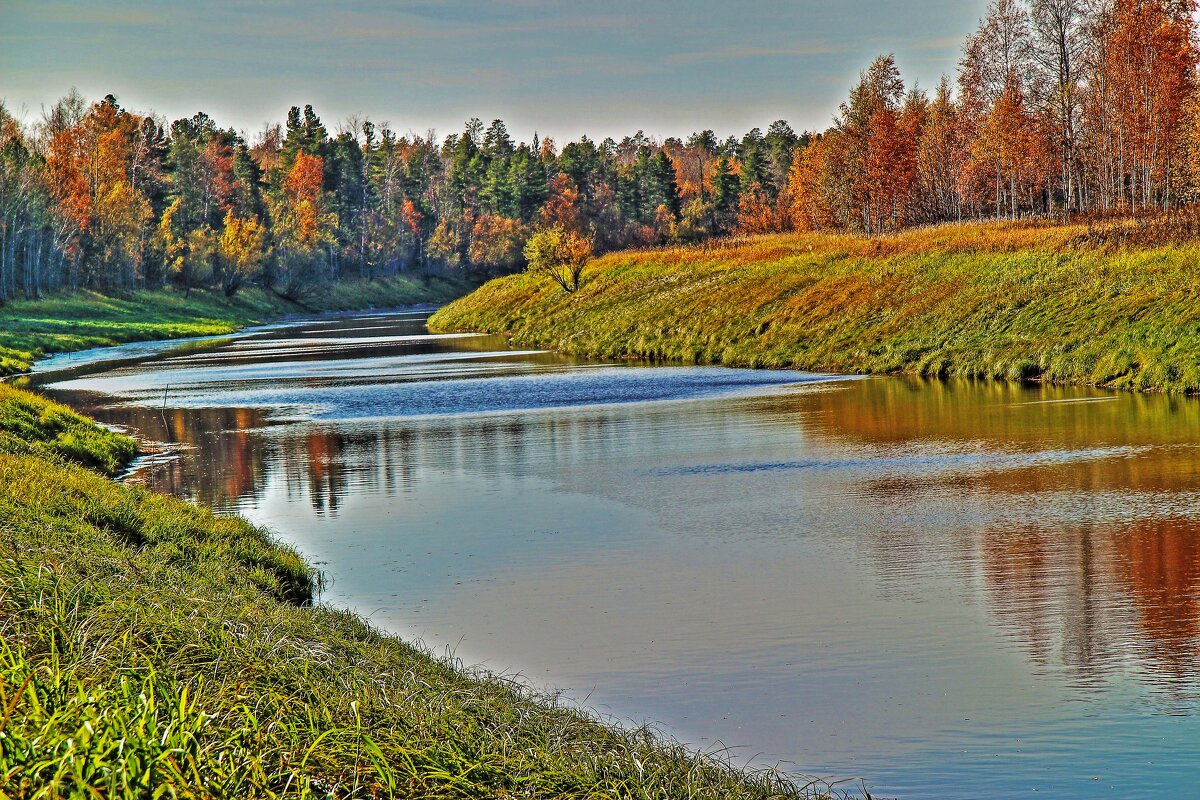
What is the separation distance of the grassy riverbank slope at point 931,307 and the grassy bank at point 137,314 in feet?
89.9

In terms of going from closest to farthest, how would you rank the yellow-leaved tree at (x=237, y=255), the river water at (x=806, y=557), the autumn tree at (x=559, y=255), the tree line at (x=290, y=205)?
the river water at (x=806, y=557)
the autumn tree at (x=559, y=255)
the tree line at (x=290, y=205)
the yellow-leaved tree at (x=237, y=255)

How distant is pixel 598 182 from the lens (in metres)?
200

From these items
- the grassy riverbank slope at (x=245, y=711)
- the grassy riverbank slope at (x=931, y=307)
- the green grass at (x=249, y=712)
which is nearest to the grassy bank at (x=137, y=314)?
the grassy riverbank slope at (x=931, y=307)

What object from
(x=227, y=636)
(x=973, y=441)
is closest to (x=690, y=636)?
(x=227, y=636)

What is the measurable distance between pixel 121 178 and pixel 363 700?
125 meters

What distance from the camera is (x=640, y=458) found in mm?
26953

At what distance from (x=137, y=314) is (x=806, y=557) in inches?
3539

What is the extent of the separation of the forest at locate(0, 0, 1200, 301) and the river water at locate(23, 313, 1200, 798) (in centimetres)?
3433

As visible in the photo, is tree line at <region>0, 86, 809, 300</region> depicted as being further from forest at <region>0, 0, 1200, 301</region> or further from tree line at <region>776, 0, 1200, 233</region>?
tree line at <region>776, 0, 1200, 233</region>

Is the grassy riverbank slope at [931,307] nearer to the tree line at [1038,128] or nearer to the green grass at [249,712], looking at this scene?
the tree line at [1038,128]

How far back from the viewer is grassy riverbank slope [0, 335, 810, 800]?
6320 mm

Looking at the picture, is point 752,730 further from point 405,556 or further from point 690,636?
point 405,556

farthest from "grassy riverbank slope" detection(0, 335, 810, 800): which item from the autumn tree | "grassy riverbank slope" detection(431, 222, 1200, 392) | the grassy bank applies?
the autumn tree

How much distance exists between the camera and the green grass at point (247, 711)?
6.33m
